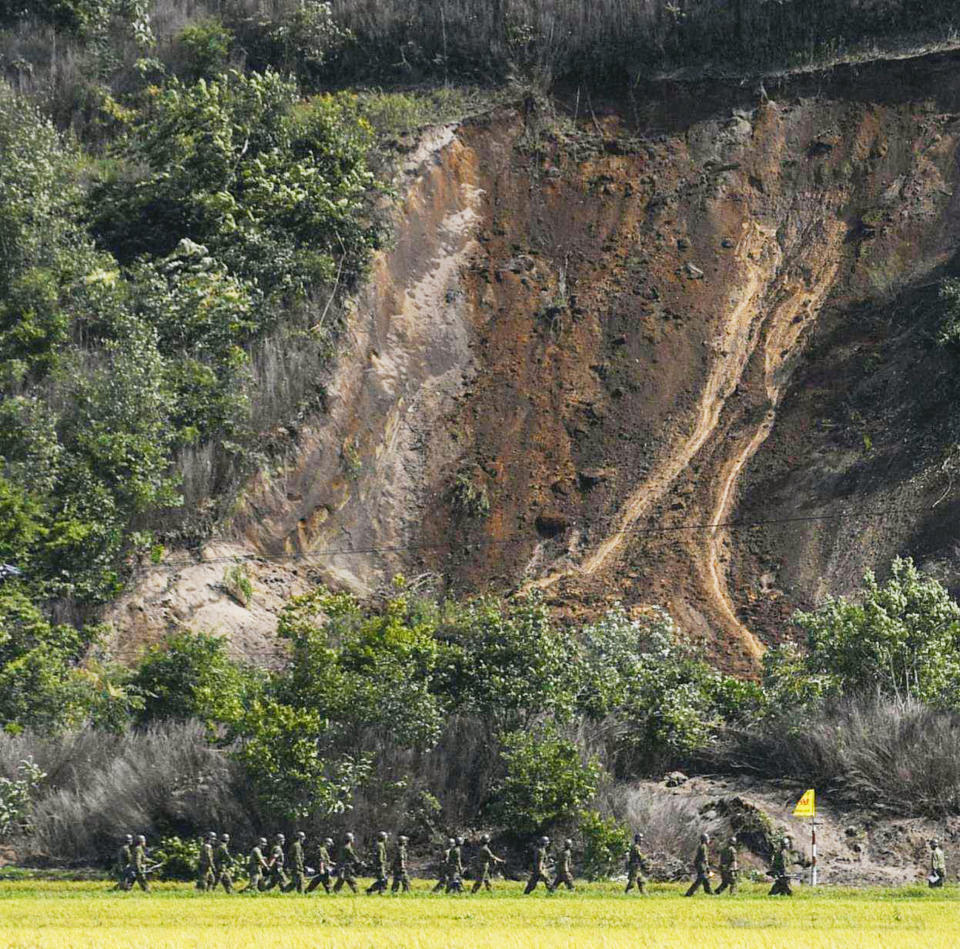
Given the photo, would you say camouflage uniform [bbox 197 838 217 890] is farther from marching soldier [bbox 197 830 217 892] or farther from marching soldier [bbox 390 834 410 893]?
marching soldier [bbox 390 834 410 893]

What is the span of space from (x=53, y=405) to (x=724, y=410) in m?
12.5

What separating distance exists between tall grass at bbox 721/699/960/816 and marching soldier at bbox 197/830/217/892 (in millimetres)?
8151

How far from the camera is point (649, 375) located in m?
36.3

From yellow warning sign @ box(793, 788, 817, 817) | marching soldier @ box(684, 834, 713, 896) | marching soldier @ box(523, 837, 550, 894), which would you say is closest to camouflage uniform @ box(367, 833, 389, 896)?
marching soldier @ box(523, 837, 550, 894)

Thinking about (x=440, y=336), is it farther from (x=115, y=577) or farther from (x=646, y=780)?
(x=646, y=780)

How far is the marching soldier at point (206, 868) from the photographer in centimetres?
2323

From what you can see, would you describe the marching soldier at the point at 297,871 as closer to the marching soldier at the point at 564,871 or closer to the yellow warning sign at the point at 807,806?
the marching soldier at the point at 564,871

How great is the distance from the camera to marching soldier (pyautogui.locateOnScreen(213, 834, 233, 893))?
23.0 m

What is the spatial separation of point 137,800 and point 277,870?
376 cm

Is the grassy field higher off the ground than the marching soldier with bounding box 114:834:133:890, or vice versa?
the marching soldier with bounding box 114:834:133:890

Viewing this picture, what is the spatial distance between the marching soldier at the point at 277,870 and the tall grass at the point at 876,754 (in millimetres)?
7670

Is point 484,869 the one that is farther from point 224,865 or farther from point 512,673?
point 512,673

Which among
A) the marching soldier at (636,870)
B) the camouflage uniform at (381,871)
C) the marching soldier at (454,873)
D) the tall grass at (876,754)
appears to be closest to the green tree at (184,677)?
the camouflage uniform at (381,871)

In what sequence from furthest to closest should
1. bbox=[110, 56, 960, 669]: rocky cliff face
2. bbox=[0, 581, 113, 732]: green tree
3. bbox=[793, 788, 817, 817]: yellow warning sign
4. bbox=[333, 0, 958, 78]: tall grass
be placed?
bbox=[333, 0, 958, 78]: tall grass, bbox=[110, 56, 960, 669]: rocky cliff face, bbox=[0, 581, 113, 732]: green tree, bbox=[793, 788, 817, 817]: yellow warning sign
